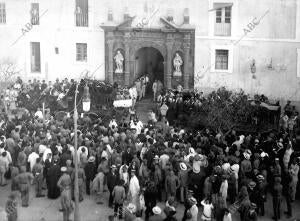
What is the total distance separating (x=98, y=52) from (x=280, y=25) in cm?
1113

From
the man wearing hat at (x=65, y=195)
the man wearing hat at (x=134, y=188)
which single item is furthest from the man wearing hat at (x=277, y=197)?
the man wearing hat at (x=65, y=195)

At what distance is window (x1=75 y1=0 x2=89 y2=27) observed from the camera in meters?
35.8

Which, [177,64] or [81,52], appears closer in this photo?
[177,64]

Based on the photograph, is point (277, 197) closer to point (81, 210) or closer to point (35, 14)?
point (81, 210)

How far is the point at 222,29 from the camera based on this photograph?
3431cm

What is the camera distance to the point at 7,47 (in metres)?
36.7

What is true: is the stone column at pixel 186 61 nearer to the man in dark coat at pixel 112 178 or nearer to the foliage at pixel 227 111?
the foliage at pixel 227 111

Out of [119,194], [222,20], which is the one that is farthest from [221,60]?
[119,194]

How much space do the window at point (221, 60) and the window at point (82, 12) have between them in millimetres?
8345

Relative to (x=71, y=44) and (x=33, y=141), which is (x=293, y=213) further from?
(x=71, y=44)

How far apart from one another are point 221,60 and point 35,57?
11.8 m

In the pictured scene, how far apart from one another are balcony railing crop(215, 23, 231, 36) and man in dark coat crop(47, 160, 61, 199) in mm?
16633

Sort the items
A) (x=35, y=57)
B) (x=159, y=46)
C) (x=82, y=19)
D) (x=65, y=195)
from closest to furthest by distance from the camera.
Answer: (x=65, y=195)
(x=159, y=46)
(x=82, y=19)
(x=35, y=57)

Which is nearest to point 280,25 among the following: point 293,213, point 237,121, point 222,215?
point 237,121
